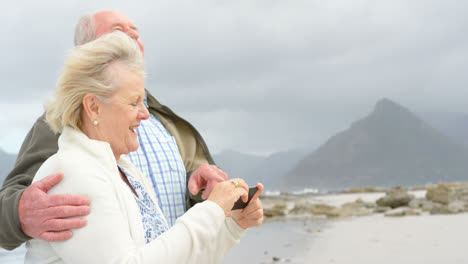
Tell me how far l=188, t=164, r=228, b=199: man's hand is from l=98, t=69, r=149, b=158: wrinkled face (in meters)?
0.55

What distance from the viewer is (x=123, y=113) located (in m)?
1.55

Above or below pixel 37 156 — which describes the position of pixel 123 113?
above

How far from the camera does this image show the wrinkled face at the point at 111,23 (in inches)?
96.6

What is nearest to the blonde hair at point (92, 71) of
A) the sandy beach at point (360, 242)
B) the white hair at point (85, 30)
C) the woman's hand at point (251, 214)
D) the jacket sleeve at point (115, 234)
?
the jacket sleeve at point (115, 234)

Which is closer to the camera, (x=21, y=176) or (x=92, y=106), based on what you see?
(x=92, y=106)

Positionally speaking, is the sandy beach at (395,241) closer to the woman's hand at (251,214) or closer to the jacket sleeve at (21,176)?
the woman's hand at (251,214)

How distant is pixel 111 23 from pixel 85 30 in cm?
12

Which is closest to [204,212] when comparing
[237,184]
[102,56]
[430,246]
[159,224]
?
[237,184]

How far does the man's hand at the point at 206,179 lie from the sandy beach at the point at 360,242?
11.0ft

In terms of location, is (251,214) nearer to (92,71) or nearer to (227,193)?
(227,193)

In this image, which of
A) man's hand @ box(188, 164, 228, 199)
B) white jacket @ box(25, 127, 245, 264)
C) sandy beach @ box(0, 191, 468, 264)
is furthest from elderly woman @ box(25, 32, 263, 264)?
sandy beach @ box(0, 191, 468, 264)

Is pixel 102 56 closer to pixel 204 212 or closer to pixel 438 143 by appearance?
pixel 204 212

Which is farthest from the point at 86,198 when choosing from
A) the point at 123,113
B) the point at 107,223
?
the point at 123,113

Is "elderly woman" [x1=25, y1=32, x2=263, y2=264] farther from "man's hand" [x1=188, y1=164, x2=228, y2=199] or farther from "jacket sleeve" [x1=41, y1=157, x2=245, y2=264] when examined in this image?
"man's hand" [x1=188, y1=164, x2=228, y2=199]
